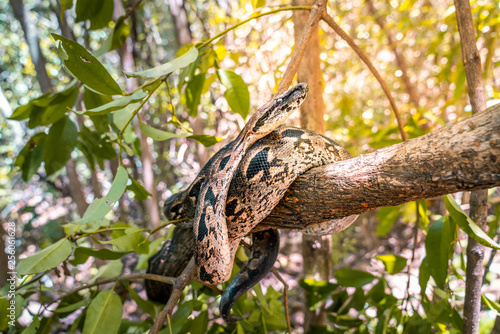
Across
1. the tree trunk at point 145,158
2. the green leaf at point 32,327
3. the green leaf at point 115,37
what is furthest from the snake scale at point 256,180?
the tree trunk at point 145,158

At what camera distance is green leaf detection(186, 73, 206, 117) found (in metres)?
2.18

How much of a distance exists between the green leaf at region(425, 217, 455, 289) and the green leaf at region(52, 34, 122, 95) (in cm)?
183

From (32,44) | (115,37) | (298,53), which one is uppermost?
(32,44)

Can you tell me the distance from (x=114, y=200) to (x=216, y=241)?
0.48 m

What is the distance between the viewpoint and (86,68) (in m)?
1.37

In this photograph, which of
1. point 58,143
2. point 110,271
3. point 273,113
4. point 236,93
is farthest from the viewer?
point 110,271

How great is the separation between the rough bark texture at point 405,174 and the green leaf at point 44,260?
3.53ft

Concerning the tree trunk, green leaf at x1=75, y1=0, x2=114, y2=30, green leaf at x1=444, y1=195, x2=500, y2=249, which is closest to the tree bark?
the tree trunk

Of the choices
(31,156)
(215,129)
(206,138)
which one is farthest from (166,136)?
(215,129)

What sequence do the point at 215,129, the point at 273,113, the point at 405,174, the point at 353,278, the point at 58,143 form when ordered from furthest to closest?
the point at 215,129 → the point at 58,143 → the point at 353,278 → the point at 273,113 → the point at 405,174

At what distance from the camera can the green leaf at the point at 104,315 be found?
1684 mm

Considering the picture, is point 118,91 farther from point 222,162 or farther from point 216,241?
point 216,241

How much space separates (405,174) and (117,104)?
45.2 inches

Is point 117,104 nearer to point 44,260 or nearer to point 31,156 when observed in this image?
point 44,260
